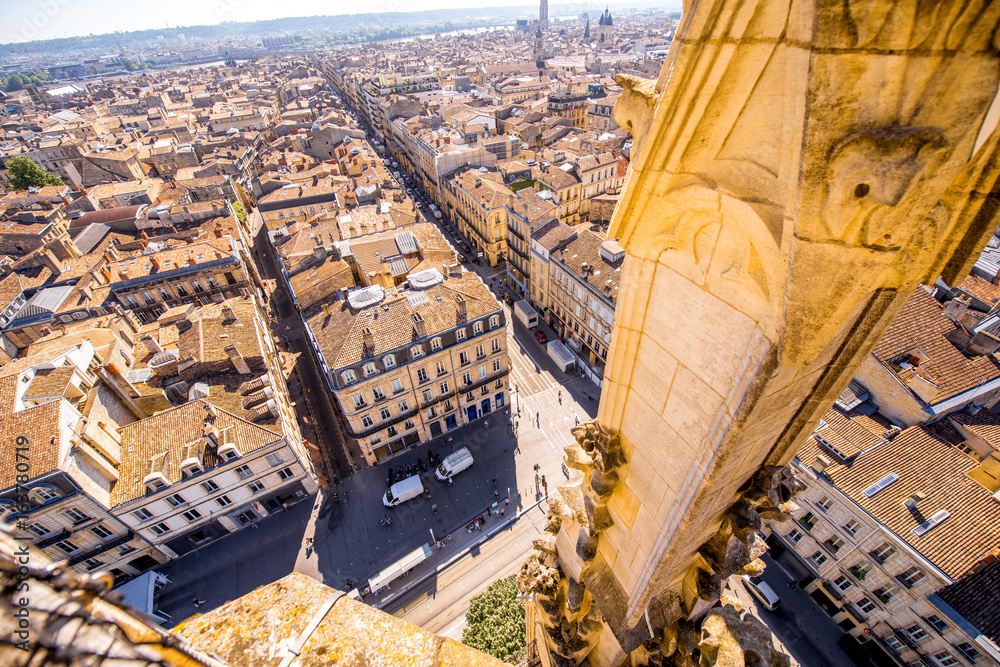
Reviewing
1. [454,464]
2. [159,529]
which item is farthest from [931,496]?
[159,529]


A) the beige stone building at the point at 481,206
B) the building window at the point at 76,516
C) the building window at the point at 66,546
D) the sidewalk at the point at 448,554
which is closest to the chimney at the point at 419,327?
the sidewalk at the point at 448,554

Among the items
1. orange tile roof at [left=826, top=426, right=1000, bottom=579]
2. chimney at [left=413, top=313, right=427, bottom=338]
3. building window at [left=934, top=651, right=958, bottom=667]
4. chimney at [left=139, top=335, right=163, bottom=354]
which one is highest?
chimney at [left=413, top=313, right=427, bottom=338]

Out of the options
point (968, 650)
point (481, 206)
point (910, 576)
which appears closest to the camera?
point (968, 650)

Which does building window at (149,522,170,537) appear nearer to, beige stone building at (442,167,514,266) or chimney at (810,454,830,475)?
chimney at (810,454,830,475)

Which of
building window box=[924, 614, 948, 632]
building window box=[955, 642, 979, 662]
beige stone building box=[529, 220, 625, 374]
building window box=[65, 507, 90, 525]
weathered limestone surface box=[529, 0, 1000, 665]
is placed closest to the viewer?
weathered limestone surface box=[529, 0, 1000, 665]

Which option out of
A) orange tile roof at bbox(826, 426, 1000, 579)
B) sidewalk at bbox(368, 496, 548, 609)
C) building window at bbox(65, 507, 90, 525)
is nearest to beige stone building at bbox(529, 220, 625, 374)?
sidewalk at bbox(368, 496, 548, 609)

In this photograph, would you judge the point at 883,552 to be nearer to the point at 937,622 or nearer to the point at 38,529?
the point at 937,622
